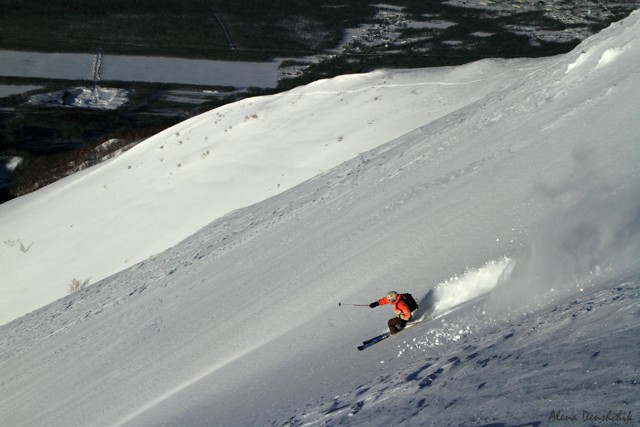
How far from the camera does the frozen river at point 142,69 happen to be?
43.5 meters

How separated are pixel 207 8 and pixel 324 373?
47654mm

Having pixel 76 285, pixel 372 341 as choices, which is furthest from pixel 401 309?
pixel 76 285

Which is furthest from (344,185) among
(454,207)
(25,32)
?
(25,32)

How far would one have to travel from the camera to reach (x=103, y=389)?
13.2 metres

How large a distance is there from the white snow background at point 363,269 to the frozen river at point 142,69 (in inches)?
744

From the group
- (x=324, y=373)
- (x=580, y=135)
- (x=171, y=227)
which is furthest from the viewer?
(x=171, y=227)

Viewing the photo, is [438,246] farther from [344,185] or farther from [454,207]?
[344,185]

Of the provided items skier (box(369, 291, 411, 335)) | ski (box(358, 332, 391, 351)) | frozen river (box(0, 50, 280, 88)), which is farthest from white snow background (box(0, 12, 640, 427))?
frozen river (box(0, 50, 280, 88))

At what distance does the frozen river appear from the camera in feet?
143

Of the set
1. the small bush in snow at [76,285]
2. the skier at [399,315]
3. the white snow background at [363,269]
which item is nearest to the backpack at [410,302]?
the skier at [399,315]

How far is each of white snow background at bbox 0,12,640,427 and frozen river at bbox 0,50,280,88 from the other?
18906mm

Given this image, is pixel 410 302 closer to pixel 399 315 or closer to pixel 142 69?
pixel 399 315

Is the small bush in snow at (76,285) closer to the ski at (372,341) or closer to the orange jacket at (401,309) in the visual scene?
the ski at (372,341)

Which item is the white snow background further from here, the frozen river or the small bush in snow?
the frozen river
